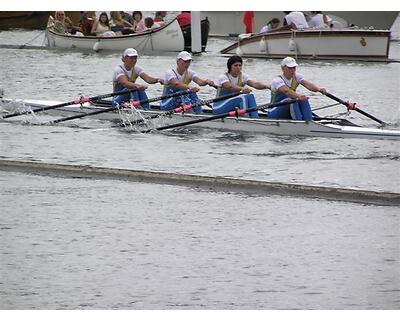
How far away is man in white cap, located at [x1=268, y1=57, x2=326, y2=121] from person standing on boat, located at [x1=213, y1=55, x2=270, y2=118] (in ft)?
1.24

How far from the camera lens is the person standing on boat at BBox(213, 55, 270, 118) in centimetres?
1711

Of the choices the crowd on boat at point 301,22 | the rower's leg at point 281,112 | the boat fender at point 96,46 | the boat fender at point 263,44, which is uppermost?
the crowd on boat at point 301,22

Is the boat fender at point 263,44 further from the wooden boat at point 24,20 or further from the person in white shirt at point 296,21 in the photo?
the wooden boat at point 24,20

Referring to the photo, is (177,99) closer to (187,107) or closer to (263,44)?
(187,107)

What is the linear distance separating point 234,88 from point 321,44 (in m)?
11.0

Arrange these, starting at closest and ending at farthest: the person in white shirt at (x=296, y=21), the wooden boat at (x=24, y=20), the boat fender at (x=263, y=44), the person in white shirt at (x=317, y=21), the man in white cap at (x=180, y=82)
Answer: the man in white cap at (x=180, y=82) < the person in white shirt at (x=296, y=21) < the boat fender at (x=263, y=44) < the person in white shirt at (x=317, y=21) < the wooden boat at (x=24, y=20)

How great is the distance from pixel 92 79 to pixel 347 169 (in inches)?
447

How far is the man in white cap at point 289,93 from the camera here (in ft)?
54.4

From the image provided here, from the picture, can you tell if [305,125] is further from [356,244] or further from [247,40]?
[247,40]

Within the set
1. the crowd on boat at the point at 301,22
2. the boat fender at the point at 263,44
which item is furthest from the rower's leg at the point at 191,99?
the boat fender at the point at 263,44

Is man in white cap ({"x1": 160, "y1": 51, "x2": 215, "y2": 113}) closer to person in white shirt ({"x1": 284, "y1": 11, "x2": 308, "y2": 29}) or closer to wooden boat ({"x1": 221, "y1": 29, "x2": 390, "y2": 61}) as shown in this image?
wooden boat ({"x1": 221, "y1": 29, "x2": 390, "y2": 61})

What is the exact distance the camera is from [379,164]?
51.2 feet

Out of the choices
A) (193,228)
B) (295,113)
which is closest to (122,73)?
(295,113)

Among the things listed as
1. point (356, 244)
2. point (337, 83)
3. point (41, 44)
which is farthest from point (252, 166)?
point (41, 44)
